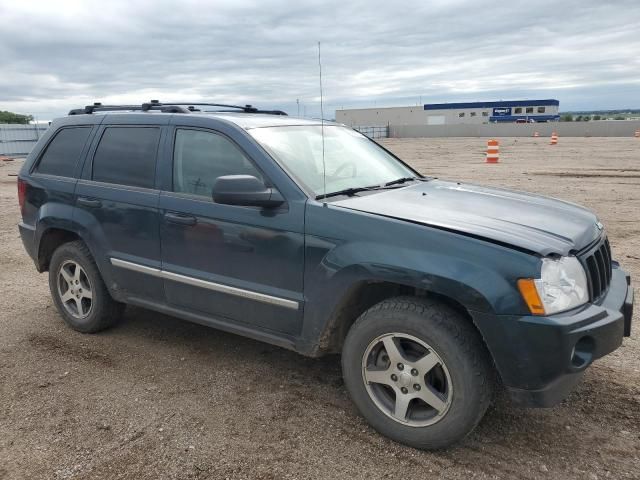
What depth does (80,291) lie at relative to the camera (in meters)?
4.77

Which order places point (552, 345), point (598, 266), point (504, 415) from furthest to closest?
point (504, 415) < point (598, 266) < point (552, 345)

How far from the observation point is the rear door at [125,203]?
161 inches

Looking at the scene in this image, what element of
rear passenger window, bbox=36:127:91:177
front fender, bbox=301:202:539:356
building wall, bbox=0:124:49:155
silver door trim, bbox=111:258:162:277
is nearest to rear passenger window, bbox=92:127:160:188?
rear passenger window, bbox=36:127:91:177

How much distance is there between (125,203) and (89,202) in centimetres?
46

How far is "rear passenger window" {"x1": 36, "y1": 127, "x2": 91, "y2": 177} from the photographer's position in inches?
185

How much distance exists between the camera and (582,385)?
374 centimetres

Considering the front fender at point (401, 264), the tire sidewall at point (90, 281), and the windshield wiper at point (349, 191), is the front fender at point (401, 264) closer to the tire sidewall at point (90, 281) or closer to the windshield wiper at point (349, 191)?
the windshield wiper at point (349, 191)

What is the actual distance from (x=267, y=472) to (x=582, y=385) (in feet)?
7.22

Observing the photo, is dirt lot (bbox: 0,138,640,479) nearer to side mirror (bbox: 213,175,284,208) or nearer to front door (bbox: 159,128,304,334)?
front door (bbox: 159,128,304,334)

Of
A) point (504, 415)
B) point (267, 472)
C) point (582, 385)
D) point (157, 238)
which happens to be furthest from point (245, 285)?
point (582, 385)

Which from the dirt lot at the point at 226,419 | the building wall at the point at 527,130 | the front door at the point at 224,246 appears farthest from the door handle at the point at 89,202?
the building wall at the point at 527,130

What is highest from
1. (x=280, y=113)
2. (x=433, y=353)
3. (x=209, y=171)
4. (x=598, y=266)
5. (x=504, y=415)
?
(x=280, y=113)

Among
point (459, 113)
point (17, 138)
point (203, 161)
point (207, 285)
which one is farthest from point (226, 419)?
point (459, 113)

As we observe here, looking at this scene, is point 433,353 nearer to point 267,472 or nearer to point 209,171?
point 267,472
